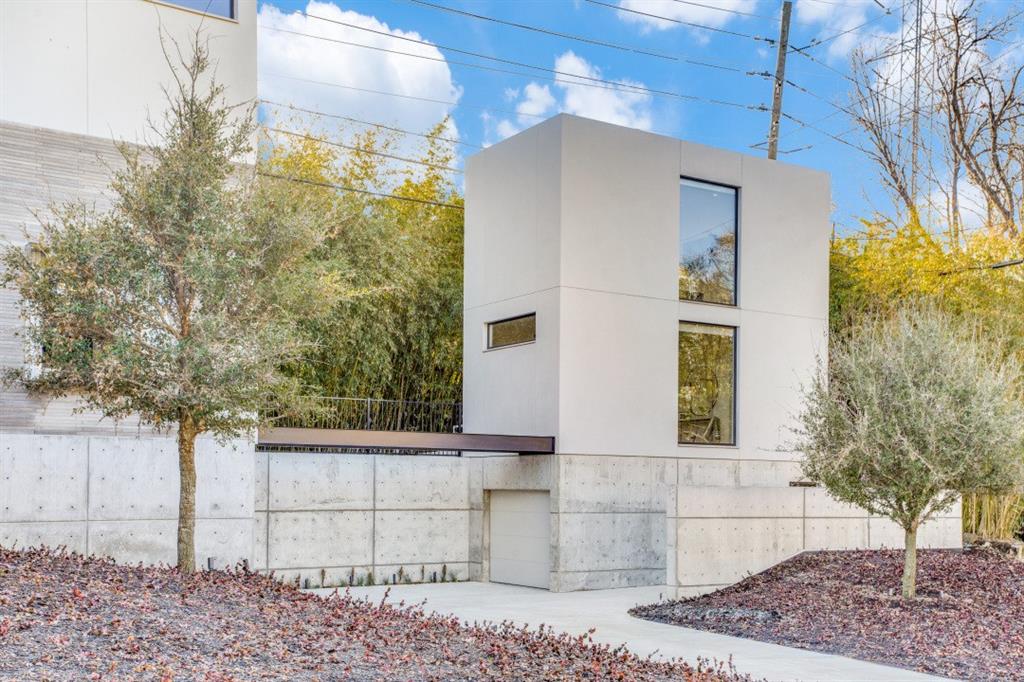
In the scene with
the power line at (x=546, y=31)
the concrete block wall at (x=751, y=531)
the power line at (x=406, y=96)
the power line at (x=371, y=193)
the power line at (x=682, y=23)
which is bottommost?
the concrete block wall at (x=751, y=531)

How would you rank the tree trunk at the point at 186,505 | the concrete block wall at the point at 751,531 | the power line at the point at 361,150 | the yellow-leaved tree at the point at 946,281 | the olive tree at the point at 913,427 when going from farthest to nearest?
the power line at the point at 361,150 → the yellow-leaved tree at the point at 946,281 → the concrete block wall at the point at 751,531 → the olive tree at the point at 913,427 → the tree trunk at the point at 186,505

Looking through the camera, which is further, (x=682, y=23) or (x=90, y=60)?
(x=682, y=23)

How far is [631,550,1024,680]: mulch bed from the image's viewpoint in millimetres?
8602

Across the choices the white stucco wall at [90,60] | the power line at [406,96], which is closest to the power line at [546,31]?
the power line at [406,96]

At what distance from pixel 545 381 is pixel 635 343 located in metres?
1.51

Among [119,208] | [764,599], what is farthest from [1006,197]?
[119,208]

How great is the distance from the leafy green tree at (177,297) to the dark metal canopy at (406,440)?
7.92 feet

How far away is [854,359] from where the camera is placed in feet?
35.9

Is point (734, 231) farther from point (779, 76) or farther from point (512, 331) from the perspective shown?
point (779, 76)

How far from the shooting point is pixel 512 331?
15234 mm

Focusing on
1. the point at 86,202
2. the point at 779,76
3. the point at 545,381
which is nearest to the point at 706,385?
the point at 545,381

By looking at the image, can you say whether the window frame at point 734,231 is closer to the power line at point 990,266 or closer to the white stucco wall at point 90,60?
the power line at point 990,266

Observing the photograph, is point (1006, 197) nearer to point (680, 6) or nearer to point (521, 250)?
point (680, 6)

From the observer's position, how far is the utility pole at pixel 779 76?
21.8m
